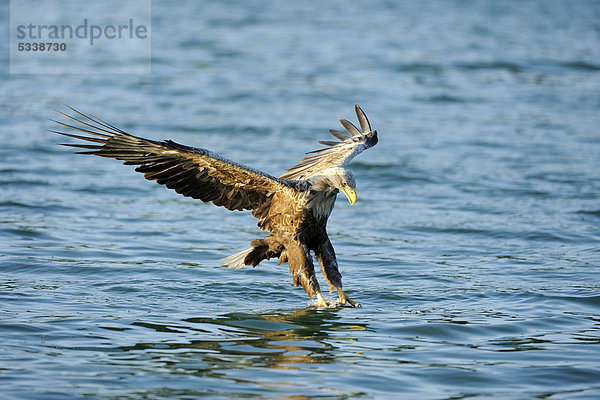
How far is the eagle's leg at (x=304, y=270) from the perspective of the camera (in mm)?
6469

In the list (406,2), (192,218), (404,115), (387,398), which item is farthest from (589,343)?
(406,2)

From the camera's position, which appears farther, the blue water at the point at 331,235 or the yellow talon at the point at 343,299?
the yellow talon at the point at 343,299

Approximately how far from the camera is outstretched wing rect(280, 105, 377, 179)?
7127mm

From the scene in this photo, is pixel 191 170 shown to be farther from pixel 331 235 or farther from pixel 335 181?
pixel 331 235

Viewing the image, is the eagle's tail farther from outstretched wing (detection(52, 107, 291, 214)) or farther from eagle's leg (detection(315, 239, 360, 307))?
eagle's leg (detection(315, 239, 360, 307))

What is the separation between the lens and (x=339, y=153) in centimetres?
748

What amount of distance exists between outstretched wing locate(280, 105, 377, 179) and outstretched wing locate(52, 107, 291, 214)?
1.48ft

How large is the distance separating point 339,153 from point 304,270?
1.41 meters

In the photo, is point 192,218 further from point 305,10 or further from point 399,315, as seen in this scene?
point 305,10

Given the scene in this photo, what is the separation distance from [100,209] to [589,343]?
5.78 metres

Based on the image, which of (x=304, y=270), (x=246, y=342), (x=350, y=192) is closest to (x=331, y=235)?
(x=304, y=270)

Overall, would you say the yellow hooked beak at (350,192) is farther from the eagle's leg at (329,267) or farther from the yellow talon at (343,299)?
the yellow talon at (343,299)

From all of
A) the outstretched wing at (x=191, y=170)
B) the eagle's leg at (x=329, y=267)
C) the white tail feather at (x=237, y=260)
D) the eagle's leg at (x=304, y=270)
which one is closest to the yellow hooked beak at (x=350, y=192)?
the outstretched wing at (x=191, y=170)

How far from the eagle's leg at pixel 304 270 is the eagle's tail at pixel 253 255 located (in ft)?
1.09
